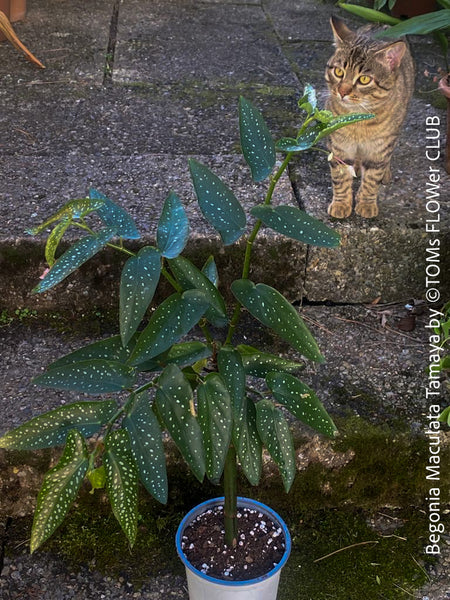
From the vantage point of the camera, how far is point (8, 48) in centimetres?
296

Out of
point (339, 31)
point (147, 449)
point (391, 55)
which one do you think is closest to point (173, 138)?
point (339, 31)

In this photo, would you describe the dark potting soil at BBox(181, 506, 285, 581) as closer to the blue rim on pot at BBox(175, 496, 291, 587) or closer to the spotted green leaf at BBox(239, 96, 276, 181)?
the blue rim on pot at BBox(175, 496, 291, 587)

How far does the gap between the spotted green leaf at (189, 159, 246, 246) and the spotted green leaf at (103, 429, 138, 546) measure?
355 millimetres

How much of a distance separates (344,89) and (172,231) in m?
1.00

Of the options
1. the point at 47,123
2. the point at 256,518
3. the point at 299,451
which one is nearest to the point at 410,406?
the point at 299,451

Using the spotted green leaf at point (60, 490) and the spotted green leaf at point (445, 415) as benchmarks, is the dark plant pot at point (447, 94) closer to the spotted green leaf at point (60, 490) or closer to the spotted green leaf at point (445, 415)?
the spotted green leaf at point (445, 415)

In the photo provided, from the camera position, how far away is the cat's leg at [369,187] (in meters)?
1.98

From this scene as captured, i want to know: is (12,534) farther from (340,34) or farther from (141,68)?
(141,68)

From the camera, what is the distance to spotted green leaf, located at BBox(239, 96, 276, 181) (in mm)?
1134

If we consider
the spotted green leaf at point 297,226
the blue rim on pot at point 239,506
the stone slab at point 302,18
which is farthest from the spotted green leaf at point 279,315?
the stone slab at point 302,18

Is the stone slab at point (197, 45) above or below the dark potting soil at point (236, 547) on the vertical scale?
above

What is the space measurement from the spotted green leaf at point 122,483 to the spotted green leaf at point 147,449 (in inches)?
0.6

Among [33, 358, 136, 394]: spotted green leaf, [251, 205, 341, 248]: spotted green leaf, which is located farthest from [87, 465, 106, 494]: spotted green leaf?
[251, 205, 341, 248]: spotted green leaf

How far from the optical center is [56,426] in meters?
1.12
